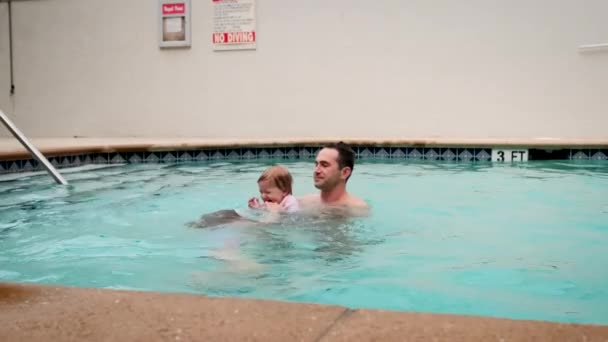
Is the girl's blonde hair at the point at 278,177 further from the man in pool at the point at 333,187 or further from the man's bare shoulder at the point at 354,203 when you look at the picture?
the man's bare shoulder at the point at 354,203

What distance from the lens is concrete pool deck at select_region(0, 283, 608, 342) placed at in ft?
4.29

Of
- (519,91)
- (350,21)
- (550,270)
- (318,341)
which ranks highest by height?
(350,21)

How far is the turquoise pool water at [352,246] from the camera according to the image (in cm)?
254

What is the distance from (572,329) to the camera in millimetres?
1311

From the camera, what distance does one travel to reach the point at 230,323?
4.58 feet

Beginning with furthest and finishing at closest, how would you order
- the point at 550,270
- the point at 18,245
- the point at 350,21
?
the point at 350,21 < the point at 18,245 < the point at 550,270

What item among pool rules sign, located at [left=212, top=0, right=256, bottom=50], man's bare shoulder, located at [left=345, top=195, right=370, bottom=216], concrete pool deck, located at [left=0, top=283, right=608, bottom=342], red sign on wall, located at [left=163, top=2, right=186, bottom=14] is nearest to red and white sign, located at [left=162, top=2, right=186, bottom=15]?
red sign on wall, located at [left=163, top=2, right=186, bottom=14]

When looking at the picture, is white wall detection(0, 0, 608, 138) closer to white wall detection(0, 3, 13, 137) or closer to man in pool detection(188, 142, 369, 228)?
white wall detection(0, 3, 13, 137)

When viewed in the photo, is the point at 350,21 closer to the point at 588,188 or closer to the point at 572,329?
the point at 588,188

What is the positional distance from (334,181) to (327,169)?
0.09 meters

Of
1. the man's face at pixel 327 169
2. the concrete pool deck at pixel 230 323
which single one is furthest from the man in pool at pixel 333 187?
the concrete pool deck at pixel 230 323

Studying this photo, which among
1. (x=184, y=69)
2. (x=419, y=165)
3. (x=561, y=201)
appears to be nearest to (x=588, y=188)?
(x=561, y=201)

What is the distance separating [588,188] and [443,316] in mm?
4527

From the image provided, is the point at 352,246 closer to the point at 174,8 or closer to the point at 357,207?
the point at 357,207
